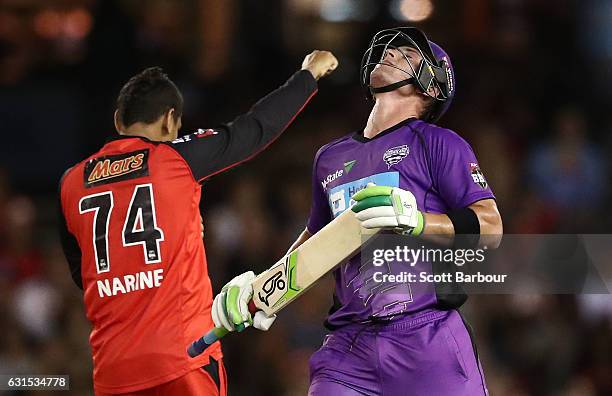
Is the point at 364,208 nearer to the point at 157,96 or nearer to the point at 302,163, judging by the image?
the point at 157,96

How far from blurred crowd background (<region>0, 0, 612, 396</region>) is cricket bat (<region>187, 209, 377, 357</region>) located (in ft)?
9.63

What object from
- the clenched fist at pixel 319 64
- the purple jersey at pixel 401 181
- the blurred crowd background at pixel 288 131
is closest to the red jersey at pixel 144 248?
the clenched fist at pixel 319 64

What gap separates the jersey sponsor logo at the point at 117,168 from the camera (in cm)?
466

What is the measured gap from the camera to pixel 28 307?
8016 mm

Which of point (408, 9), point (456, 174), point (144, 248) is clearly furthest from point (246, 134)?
point (408, 9)

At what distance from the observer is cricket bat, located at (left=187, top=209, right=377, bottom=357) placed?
4.04 m

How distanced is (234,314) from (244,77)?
5.54 meters

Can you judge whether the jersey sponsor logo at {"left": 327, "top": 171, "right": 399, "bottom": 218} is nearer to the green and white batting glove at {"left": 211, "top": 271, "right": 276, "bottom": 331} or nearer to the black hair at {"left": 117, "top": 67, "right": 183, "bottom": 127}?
the green and white batting glove at {"left": 211, "top": 271, "right": 276, "bottom": 331}

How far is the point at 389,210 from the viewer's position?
3803 millimetres

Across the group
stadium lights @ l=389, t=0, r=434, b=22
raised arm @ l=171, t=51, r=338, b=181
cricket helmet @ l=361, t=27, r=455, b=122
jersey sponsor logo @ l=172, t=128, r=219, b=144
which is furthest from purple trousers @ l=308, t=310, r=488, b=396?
stadium lights @ l=389, t=0, r=434, b=22

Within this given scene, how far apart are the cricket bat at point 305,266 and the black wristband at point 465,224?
0.31m

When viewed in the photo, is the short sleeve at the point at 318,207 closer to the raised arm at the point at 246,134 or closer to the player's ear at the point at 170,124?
the raised arm at the point at 246,134

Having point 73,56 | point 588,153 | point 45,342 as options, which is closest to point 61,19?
point 73,56

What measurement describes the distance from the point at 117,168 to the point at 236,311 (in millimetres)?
881
